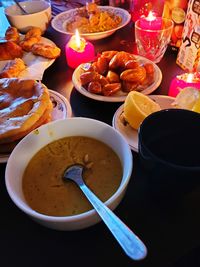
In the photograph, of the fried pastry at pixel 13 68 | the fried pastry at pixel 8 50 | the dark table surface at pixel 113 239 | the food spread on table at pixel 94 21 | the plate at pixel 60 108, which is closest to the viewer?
the dark table surface at pixel 113 239

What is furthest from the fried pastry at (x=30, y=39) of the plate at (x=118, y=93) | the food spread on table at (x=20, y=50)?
the plate at (x=118, y=93)

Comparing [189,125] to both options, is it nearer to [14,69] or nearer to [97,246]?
[97,246]

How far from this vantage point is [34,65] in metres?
0.98

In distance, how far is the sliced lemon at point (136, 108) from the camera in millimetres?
649

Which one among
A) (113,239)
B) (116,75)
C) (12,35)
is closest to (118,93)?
(116,75)

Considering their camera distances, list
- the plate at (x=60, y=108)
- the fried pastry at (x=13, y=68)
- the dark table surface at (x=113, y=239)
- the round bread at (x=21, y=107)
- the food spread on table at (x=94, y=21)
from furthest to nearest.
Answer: the food spread on table at (x=94, y=21) < the fried pastry at (x=13, y=68) < the plate at (x=60, y=108) < the round bread at (x=21, y=107) < the dark table surface at (x=113, y=239)

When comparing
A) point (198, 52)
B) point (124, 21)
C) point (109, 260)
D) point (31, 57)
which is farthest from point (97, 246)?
point (124, 21)

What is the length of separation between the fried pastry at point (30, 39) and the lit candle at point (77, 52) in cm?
19

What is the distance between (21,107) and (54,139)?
7.0 inches

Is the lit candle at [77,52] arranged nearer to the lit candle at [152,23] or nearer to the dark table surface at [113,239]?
the lit candle at [152,23]

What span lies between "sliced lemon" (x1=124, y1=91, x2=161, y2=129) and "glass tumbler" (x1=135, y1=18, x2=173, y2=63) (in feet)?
1.25

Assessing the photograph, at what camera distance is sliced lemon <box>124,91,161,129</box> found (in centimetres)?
65

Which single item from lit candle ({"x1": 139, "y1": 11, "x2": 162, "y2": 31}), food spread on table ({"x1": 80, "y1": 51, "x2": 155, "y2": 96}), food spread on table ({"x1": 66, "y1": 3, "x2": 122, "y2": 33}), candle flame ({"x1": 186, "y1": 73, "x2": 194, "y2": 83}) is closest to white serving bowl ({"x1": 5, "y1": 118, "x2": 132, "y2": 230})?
food spread on table ({"x1": 80, "y1": 51, "x2": 155, "y2": 96})

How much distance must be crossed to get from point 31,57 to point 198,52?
62 cm
